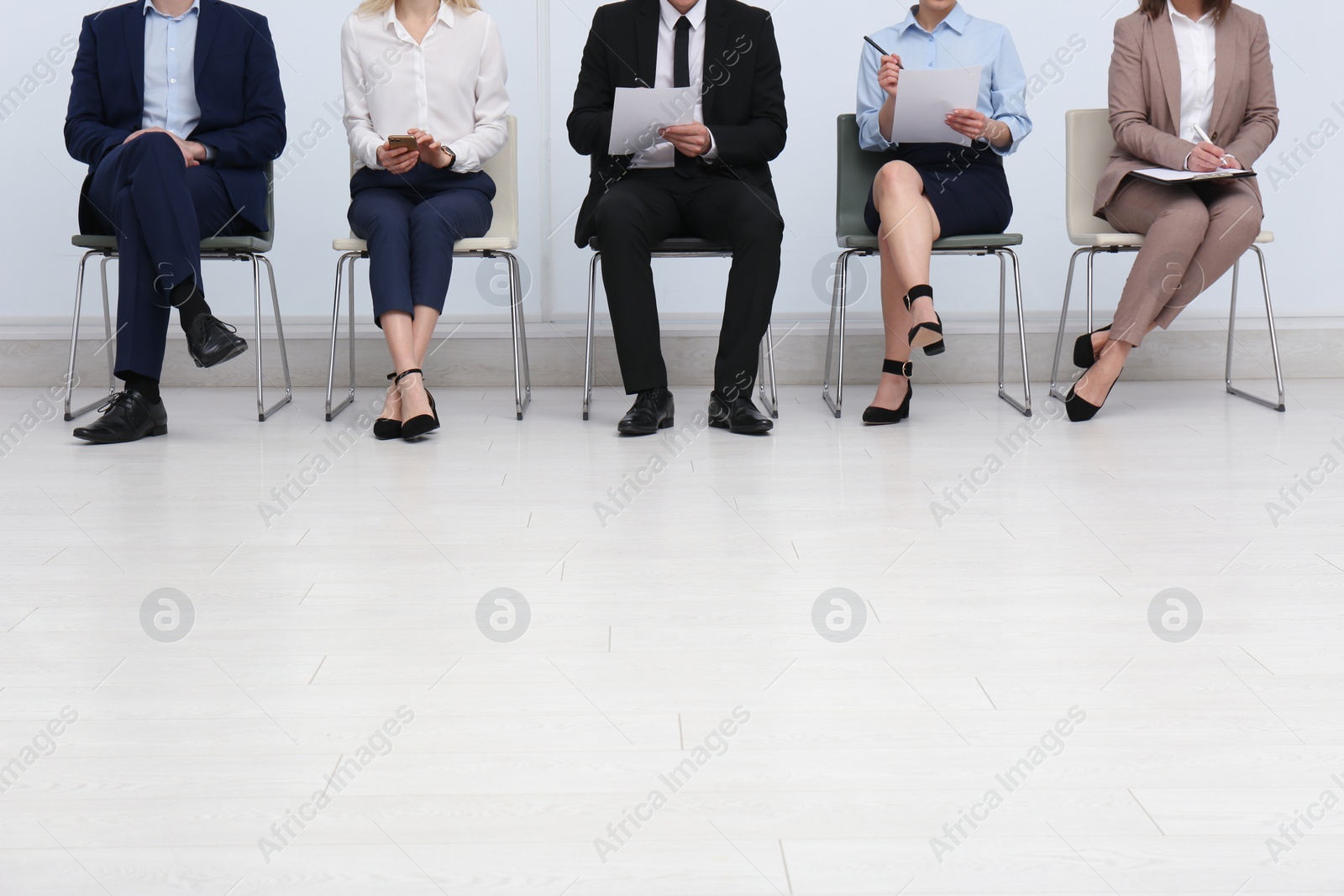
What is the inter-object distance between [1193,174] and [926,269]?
2.36 ft

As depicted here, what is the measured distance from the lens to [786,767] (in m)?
1.13

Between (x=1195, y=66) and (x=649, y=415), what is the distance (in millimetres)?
1779

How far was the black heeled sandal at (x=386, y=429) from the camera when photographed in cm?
287

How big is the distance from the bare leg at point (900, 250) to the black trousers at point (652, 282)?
287 mm

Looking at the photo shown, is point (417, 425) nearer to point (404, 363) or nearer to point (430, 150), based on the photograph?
point (404, 363)

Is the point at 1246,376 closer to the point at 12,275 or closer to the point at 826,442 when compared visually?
the point at 826,442

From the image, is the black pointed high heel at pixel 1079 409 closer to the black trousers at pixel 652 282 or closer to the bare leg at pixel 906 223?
the bare leg at pixel 906 223

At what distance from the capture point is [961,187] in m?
3.13

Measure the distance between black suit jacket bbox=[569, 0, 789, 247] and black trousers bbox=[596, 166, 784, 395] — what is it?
0.38ft

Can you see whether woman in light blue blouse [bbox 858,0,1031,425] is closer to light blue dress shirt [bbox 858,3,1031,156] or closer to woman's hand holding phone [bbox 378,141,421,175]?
light blue dress shirt [bbox 858,3,1031,156]

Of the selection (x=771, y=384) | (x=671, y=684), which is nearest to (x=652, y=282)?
(x=771, y=384)

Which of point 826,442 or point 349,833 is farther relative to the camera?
point 826,442

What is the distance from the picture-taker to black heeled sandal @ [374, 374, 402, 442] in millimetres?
2873

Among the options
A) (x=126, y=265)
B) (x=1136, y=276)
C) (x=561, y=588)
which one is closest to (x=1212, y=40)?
(x=1136, y=276)
